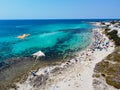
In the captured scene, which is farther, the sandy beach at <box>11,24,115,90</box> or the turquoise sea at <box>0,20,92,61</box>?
the turquoise sea at <box>0,20,92,61</box>

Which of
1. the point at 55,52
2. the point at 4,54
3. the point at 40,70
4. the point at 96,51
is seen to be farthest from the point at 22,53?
the point at 96,51

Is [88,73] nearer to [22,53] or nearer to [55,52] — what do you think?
[55,52]

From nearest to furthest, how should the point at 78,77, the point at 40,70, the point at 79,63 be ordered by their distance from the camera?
the point at 78,77 < the point at 40,70 < the point at 79,63

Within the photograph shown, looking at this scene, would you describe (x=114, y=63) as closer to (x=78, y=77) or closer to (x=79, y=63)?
(x=79, y=63)

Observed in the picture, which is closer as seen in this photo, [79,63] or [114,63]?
[114,63]

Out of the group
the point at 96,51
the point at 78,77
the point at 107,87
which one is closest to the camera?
the point at 107,87

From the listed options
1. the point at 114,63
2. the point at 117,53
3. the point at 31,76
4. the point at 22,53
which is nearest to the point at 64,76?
the point at 31,76

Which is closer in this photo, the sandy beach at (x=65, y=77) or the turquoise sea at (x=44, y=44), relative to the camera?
the sandy beach at (x=65, y=77)

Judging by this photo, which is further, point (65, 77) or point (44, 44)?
point (44, 44)

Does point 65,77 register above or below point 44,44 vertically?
above
